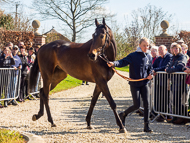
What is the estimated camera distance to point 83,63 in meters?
6.01

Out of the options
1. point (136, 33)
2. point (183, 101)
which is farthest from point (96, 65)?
point (136, 33)

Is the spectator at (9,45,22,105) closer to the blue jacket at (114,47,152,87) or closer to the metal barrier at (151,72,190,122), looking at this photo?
the metal barrier at (151,72,190,122)

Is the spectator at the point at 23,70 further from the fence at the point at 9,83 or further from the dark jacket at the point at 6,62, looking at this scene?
the dark jacket at the point at 6,62

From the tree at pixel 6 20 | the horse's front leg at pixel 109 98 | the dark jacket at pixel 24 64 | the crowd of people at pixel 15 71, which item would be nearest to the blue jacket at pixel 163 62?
the horse's front leg at pixel 109 98

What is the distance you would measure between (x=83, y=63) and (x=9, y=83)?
4.62 m

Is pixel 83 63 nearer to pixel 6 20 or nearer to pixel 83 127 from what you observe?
pixel 83 127

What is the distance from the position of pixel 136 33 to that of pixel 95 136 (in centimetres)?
3546

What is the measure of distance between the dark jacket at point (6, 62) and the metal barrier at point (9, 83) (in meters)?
0.22

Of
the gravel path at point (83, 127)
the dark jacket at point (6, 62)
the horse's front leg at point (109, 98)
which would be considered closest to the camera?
the gravel path at point (83, 127)

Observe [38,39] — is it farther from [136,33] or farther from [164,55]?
[136,33]

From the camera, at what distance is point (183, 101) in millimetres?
6855

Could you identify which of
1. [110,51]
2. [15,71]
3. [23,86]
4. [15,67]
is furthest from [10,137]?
[23,86]

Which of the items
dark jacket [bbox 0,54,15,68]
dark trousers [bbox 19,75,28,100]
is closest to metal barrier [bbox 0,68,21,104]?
dark jacket [bbox 0,54,15,68]

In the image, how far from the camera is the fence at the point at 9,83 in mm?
9270
